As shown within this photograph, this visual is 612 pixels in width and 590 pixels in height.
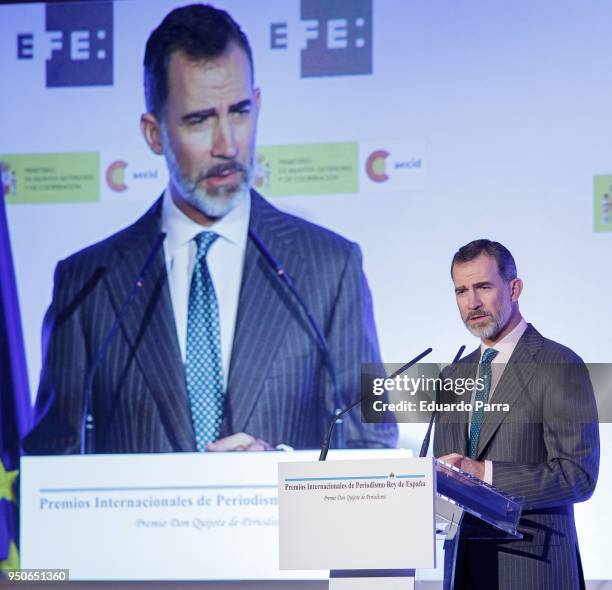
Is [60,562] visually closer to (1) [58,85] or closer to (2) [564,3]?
(1) [58,85]

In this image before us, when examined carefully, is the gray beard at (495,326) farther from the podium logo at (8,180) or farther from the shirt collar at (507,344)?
the podium logo at (8,180)

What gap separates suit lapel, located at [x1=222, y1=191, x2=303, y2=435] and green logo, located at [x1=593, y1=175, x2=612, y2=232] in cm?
147

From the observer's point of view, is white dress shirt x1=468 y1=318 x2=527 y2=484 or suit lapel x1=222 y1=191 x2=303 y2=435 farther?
suit lapel x1=222 y1=191 x2=303 y2=435

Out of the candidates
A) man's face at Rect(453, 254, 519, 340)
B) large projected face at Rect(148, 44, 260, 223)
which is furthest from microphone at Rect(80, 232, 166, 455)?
man's face at Rect(453, 254, 519, 340)

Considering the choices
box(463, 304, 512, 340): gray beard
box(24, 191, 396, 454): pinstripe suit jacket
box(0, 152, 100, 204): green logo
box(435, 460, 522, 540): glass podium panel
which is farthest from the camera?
box(0, 152, 100, 204): green logo

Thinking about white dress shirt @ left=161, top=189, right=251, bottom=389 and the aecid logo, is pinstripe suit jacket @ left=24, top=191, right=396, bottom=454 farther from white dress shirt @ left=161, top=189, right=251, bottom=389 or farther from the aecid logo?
the aecid logo

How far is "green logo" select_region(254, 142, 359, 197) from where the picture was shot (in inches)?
212

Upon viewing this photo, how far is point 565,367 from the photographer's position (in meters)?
3.85

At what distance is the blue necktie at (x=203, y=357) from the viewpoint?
5.29 meters

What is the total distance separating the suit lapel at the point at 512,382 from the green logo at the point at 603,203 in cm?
138

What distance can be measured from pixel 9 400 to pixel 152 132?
1.57 metres

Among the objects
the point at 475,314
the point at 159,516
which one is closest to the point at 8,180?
the point at 159,516

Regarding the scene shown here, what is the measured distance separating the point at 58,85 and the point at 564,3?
104 inches

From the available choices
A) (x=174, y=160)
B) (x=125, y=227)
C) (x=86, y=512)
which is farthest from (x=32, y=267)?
(x=86, y=512)
